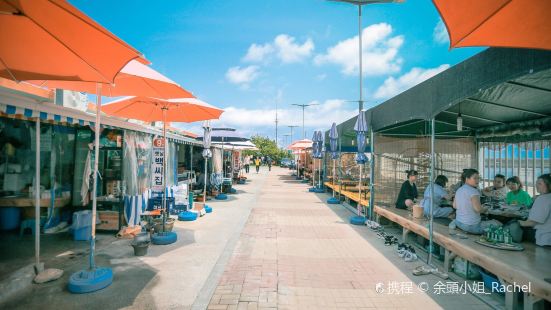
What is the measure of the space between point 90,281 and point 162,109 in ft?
12.5

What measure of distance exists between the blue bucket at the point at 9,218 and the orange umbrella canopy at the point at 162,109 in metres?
2.95

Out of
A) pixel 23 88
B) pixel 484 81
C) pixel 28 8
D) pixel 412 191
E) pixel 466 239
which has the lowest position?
pixel 466 239

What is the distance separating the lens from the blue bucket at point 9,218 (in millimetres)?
6457

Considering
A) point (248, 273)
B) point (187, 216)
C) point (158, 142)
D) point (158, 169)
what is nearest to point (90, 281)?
point (248, 273)

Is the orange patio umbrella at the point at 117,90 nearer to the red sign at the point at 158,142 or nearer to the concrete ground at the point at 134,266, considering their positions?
the concrete ground at the point at 134,266

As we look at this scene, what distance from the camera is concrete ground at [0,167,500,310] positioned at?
3.70 meters

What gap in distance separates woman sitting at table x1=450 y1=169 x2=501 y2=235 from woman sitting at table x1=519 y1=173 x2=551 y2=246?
22.3 inches

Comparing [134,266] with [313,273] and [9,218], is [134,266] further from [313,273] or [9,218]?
[9,218]

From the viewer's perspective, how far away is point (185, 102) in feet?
21.3

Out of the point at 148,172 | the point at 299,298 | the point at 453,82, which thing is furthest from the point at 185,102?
the point at 453,82

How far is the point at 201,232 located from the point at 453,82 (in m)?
5.83

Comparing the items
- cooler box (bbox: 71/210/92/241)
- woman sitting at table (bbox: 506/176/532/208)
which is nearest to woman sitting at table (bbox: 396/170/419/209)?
woman sitting at table (bbox: 506/176/532/208)

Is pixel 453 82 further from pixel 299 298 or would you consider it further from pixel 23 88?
pixel 23 88

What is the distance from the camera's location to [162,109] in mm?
6602
